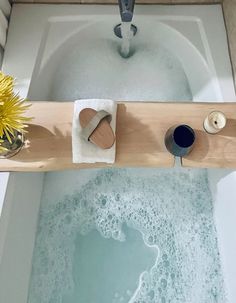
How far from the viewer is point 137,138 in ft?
3.33

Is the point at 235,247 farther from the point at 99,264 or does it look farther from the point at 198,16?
the point at 198,16

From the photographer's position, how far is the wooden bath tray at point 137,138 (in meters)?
0.99

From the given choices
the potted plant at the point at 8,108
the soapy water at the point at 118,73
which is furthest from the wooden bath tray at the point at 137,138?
the soapy water at the point at 118,73

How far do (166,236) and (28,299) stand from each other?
585 mm

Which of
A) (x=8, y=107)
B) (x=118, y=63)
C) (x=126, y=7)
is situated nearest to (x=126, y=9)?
(x=126, y=7)

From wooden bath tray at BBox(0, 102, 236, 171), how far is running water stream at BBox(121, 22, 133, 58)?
425 mm

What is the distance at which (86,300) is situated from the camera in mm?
1264

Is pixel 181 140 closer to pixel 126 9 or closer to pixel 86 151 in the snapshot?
pixel 86 151

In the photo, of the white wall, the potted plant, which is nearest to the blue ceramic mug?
the potted plant

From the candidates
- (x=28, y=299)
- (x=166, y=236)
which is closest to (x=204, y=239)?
(x=166, y=236)

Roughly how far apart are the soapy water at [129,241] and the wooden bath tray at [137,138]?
1.38 feet

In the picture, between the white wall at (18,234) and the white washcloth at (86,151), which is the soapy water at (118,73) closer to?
the white wall at (18,234)

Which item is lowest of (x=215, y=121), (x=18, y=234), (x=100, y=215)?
(x=18, y=234)

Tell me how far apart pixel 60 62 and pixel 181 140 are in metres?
0.81
